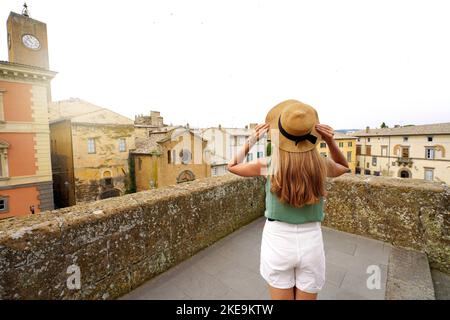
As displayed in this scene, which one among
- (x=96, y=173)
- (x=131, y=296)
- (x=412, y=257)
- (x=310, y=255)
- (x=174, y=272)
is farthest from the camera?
(x=96, y=173)

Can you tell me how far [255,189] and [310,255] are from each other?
10.1 ft

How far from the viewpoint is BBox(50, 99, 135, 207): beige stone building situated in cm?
1655

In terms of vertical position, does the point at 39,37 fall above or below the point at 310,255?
above

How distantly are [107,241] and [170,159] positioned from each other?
652 inches

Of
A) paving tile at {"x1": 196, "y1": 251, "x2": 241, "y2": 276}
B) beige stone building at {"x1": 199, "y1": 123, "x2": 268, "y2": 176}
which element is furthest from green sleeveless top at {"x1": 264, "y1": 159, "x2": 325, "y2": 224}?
beige stone building at {"x1": 199, "y1": 123, "x2": 268, "y2": 176}

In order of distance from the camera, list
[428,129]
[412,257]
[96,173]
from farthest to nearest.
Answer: [428,129], [96,173], [412,257]

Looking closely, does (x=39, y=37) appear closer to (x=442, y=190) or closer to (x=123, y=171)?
(x=123, y=171)

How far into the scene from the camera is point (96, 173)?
57.2 ft

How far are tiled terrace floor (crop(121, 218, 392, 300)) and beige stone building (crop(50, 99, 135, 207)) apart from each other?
57.3 feet

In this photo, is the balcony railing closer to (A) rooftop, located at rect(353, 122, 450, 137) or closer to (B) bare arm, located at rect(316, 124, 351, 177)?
(A) rooftop, located at rect(353, 122, 450, 137)

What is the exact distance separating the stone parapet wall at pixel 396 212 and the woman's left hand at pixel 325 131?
2.63m

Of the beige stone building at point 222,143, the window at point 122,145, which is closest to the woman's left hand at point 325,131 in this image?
the window at point 122,145

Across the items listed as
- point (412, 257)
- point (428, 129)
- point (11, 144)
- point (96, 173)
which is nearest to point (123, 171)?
point (96, 173)

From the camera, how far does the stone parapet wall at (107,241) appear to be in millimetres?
1673
